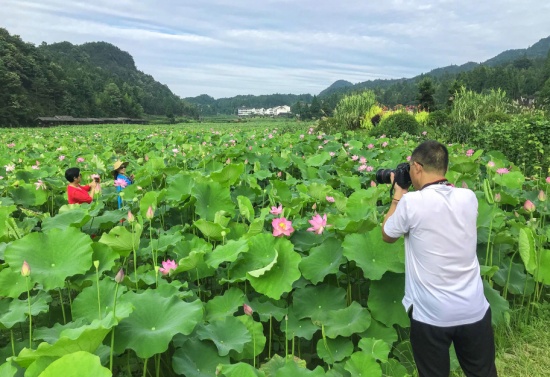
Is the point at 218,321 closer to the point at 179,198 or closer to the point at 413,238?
the point at 413,238

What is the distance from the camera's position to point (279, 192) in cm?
340

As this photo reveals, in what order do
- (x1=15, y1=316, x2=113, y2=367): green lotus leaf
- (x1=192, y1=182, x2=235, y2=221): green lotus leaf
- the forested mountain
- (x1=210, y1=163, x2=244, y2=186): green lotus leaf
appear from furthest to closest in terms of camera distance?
1. the forested mountain
2. (x1=210, y1=163, x2=244, y2=186): green lotus leaf
3. (x1=192, y1=182, x2=235, y2=221): green lotus leaf
4. (x1=15, y1=316, x2=113, y2=367): green lotus leaf

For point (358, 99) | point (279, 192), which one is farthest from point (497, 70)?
point (279, 192)

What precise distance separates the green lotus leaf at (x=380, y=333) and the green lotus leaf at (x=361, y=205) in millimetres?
632

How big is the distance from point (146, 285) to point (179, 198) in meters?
0.99

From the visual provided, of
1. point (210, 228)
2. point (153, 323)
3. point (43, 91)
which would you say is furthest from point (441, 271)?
point (43, 91)

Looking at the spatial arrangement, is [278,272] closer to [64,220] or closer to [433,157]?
[433,157]

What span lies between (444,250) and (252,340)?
2.88ft

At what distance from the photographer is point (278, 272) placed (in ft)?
6.71

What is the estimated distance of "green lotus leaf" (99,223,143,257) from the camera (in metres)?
2.00

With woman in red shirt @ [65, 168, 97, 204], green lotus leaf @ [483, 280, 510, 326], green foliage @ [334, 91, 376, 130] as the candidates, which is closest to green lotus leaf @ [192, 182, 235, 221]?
woman in red shirt @ [65, 168, 97, 204]

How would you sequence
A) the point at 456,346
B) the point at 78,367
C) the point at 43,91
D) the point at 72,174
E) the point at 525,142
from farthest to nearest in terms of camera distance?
the point at 43,91, the point at 525,142, the point at 72,174, the point at 456,346, the point at 78,367

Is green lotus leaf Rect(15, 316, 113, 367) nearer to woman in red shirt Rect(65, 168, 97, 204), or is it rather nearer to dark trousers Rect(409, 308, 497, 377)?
dark trousers Rect(409, 308, 497, 377)

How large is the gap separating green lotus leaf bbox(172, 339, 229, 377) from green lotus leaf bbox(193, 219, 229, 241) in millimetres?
A: 713
